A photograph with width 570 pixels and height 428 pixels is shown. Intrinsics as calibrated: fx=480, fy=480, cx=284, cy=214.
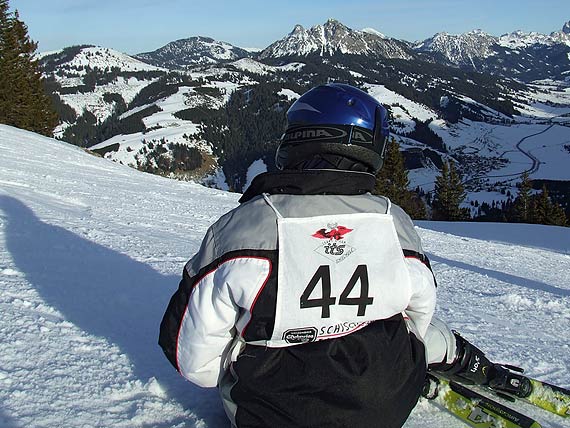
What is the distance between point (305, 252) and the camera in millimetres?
2059

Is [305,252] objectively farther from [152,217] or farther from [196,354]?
[152,217]

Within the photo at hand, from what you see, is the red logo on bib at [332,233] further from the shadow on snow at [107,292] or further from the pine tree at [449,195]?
the pine tree at [449,195]

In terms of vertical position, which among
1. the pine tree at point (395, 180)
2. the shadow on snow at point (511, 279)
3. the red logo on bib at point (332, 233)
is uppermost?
the pine tree at point (395, 180)

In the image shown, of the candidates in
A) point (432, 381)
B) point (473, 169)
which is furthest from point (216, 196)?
point (473, 169)

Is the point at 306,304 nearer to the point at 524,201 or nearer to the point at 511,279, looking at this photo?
the point at 511,279

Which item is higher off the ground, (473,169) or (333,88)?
(473,169)

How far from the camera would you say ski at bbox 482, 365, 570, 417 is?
9.87ft

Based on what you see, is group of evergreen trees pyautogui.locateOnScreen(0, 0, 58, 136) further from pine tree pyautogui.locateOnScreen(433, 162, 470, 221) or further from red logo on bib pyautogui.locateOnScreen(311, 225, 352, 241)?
red logo on bib pyautogui.locateOnScreen(311, 225, 352, 241)

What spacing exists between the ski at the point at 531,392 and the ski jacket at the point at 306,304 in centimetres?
110

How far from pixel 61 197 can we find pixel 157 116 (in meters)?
165

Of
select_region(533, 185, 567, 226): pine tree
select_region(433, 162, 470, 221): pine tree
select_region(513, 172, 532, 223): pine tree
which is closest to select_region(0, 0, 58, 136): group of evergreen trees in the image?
select_region(433, 162, 470, 221): pine tree

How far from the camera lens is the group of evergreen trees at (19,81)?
33031mm

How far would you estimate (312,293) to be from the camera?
2043 mm

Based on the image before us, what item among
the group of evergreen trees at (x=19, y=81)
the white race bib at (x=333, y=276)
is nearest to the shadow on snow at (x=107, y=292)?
the white race bib at (x=333, y=276)
